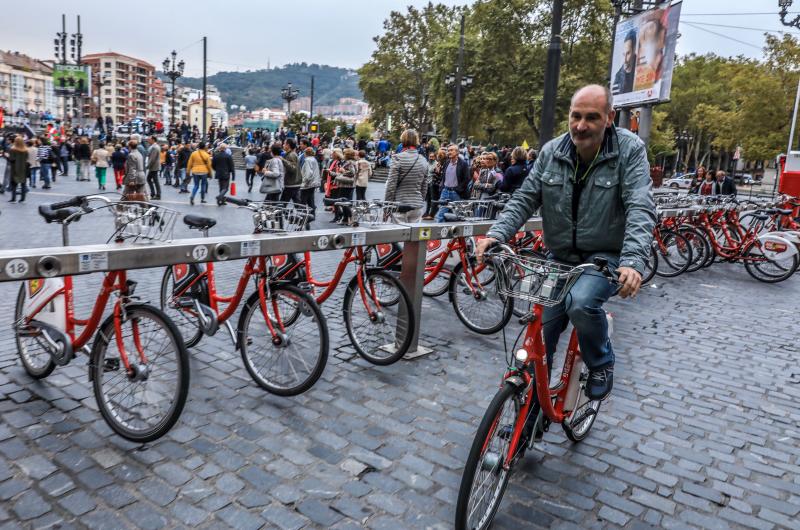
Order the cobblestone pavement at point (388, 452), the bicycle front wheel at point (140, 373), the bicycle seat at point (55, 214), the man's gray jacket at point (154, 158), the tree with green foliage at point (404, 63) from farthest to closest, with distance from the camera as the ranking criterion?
the tree with green foliage at point (404, 63) → the man's gray jacket at point (154, 158) → the bicycle seat at point (55, 214) → the bicycle front wheel at point (140, 373) → the cobblestone pavement at point (388, 452)

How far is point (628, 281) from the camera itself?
262 cm

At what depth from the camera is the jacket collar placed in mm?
3121

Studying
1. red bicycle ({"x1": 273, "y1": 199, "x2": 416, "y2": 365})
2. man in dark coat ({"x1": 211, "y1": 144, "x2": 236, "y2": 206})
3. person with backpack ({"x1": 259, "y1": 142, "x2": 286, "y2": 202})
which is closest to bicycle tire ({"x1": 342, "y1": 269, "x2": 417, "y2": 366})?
red bicycle ({"x1": 273, "y1": 199, "x2": 416, "y2": 365})

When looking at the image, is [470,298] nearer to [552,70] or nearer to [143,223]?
[143,223]

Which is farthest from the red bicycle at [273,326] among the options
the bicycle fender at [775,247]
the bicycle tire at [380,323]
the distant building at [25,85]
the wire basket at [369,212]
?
the distant building at [25,85]

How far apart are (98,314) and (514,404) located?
250 cm

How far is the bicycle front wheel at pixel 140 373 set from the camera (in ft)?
11.2

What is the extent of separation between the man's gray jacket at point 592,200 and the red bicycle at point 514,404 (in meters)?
0.37

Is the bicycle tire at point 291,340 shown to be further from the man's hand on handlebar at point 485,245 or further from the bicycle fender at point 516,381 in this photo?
the bicycle fender at point 516,381

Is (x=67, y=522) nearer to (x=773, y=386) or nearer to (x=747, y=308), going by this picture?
(x=773, y=386)

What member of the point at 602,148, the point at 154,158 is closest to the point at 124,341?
the point at 602,148

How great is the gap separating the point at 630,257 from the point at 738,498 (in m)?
1.56

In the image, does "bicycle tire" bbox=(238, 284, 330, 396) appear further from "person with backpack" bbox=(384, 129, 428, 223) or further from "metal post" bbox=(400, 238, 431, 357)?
"person with backpack" bbox=(384, 129, 428, 223)

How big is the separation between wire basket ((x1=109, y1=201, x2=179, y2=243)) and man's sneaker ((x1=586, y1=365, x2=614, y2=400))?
251cm
